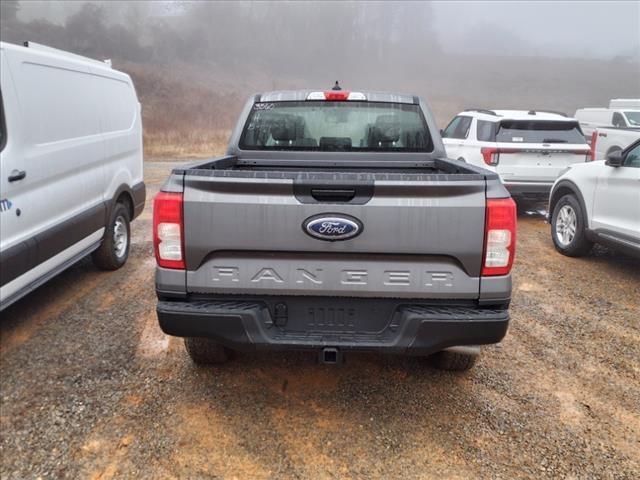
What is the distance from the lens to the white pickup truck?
10719mm

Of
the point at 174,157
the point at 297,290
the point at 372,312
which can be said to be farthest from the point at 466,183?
the point at 174,157

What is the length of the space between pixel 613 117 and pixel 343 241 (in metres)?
15.8

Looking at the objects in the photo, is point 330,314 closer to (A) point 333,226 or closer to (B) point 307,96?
(A) point 333,226

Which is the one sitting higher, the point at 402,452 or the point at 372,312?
the point at 372,312

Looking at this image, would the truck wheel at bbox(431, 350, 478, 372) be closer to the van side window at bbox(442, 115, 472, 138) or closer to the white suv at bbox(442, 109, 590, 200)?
the white suv at bbox(442, 109, 590, 200)

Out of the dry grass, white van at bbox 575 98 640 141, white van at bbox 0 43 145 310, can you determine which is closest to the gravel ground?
white van at bbox 0 43 145 310

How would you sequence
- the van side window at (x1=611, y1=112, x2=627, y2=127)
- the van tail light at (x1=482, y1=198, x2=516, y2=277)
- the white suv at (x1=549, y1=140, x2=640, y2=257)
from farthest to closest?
the van side window at (x1=611, y1=112, x2=627, y2=127)
the white suv at (x1=549, y1=140, x2=640, y2=257)
the van tail light at (x1=482, y1=198, x2=516, y2=277)

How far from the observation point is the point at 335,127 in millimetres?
3975

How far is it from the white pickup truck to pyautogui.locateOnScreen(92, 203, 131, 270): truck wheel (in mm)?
9713

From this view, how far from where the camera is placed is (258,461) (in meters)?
2.50

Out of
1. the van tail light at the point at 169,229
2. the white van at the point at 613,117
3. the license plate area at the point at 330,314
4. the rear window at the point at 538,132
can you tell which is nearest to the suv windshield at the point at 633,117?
the white van at the point at 613,117

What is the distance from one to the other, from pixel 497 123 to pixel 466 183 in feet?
20.0

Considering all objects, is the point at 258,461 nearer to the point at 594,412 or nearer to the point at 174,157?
the point at 594,412

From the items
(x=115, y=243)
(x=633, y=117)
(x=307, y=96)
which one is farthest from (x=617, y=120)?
(x=115, y=243)
